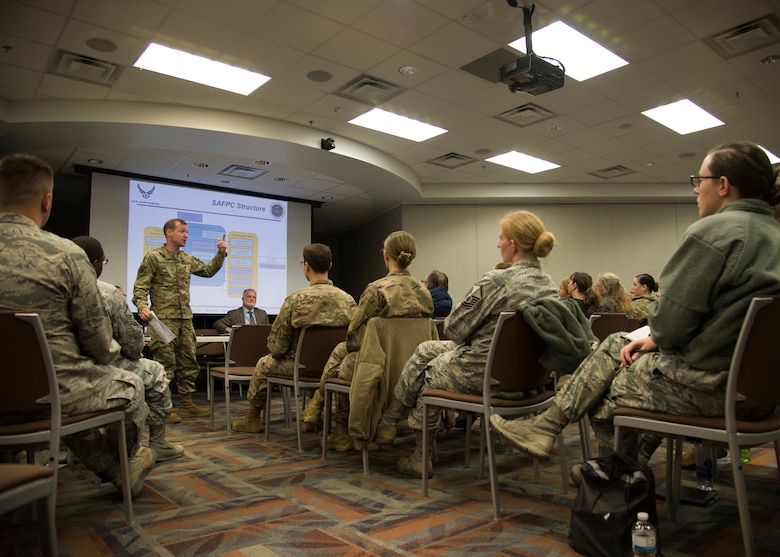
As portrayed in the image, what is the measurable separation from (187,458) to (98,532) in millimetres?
1212

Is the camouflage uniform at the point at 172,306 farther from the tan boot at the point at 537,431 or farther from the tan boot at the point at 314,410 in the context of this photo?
the tan boot at the point at 537,431

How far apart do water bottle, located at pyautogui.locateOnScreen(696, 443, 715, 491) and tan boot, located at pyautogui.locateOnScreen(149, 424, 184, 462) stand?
263cm

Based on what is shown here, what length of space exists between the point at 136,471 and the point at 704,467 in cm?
247

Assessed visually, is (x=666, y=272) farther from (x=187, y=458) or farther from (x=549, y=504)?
(x=187, y=458)

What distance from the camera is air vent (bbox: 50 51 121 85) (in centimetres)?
479

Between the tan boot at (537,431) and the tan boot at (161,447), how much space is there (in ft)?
6.17

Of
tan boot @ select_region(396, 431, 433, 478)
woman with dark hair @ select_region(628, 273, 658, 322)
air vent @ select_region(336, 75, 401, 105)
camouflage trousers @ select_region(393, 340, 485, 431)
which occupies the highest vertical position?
air vent @ select_region(336, 75, 401, 105)

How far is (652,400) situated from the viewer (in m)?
1.72

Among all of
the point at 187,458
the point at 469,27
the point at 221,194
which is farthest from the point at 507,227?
the point at 221,194

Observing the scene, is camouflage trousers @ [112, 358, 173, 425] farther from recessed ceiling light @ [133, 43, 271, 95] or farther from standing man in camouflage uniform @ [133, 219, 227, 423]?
recessed ceiling light @ [133, 43, 271, 95]

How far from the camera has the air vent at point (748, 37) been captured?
4.53 meters

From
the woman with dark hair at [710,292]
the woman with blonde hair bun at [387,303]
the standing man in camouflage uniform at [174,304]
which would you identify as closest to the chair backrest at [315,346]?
the woman with blonde hair bun at [387,303]

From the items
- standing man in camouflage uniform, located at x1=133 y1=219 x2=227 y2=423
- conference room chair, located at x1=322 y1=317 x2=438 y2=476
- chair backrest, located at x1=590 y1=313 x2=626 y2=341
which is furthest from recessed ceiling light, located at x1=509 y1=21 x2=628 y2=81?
standing man in camouflage uniform, located at x1=133 y1=219 x2=227 y2=423

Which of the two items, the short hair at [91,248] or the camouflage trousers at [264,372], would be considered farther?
the camouflage trousers at [264,372]
